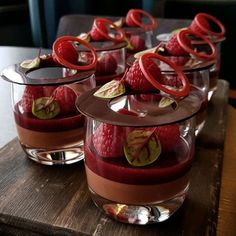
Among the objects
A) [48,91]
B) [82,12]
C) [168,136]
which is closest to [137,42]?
[48,91]

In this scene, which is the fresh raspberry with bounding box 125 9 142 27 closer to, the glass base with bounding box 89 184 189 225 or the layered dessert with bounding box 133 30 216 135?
the layered dessert with bounding box 133 30 216 135

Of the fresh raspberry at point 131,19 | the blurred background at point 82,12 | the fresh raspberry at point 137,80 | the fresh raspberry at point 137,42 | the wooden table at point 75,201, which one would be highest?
the fresh raspberry at point 137,80

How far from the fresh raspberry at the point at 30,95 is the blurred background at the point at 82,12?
1.34m

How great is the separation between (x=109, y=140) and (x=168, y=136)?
67 mm

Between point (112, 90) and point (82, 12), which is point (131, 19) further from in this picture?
point (82, 12)

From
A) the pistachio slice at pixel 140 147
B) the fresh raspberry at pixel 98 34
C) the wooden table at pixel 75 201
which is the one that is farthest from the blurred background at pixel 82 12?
the pistachio slice at pixel 140 147

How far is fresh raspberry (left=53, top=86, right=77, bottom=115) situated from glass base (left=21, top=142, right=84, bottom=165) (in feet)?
0.20

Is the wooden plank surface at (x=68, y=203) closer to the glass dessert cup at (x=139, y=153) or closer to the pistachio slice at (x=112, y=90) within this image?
the glass dessert cup at (x=139, y=153)

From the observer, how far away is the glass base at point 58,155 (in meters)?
0.60

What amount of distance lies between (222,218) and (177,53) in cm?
28

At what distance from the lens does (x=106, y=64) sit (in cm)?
76

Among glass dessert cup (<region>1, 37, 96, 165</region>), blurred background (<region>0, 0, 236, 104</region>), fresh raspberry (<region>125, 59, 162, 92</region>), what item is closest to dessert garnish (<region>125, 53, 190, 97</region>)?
fresh raspberry (<region>125, 59, 162, 92</region>)

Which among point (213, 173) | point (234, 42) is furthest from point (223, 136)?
point (234, 42)

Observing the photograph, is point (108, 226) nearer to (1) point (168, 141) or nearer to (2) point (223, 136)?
(1) point (168, 141)
